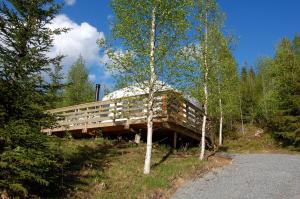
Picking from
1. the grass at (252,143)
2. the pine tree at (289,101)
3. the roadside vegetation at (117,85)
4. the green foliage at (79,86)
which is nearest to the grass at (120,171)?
the roadside vegetation at (117,85)

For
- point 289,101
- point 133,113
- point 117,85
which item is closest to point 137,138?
point 133,113

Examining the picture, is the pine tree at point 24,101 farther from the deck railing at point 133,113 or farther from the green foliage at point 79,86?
the green foliage at point 79,86

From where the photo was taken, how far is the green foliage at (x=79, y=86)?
41.6 metres

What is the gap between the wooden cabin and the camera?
17562 mm

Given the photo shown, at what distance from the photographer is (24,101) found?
36.6 ft

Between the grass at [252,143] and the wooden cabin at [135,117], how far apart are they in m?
7.38

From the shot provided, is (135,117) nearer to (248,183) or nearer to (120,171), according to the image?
(120,171)

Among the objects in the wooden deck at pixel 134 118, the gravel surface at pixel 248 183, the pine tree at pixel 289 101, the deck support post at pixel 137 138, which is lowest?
the gravel surface at pixel 248 183

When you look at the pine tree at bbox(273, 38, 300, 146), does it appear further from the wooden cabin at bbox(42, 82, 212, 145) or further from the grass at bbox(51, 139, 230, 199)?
the grass at bbox(51, 139, 230, 199)

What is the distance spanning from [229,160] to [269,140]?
15435mm

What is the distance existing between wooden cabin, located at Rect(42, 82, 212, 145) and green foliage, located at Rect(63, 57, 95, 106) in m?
15.1

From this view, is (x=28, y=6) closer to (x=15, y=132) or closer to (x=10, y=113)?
(x=10, y=113)

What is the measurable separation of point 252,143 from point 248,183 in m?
19.9

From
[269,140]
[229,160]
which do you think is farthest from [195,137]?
[269,140]
